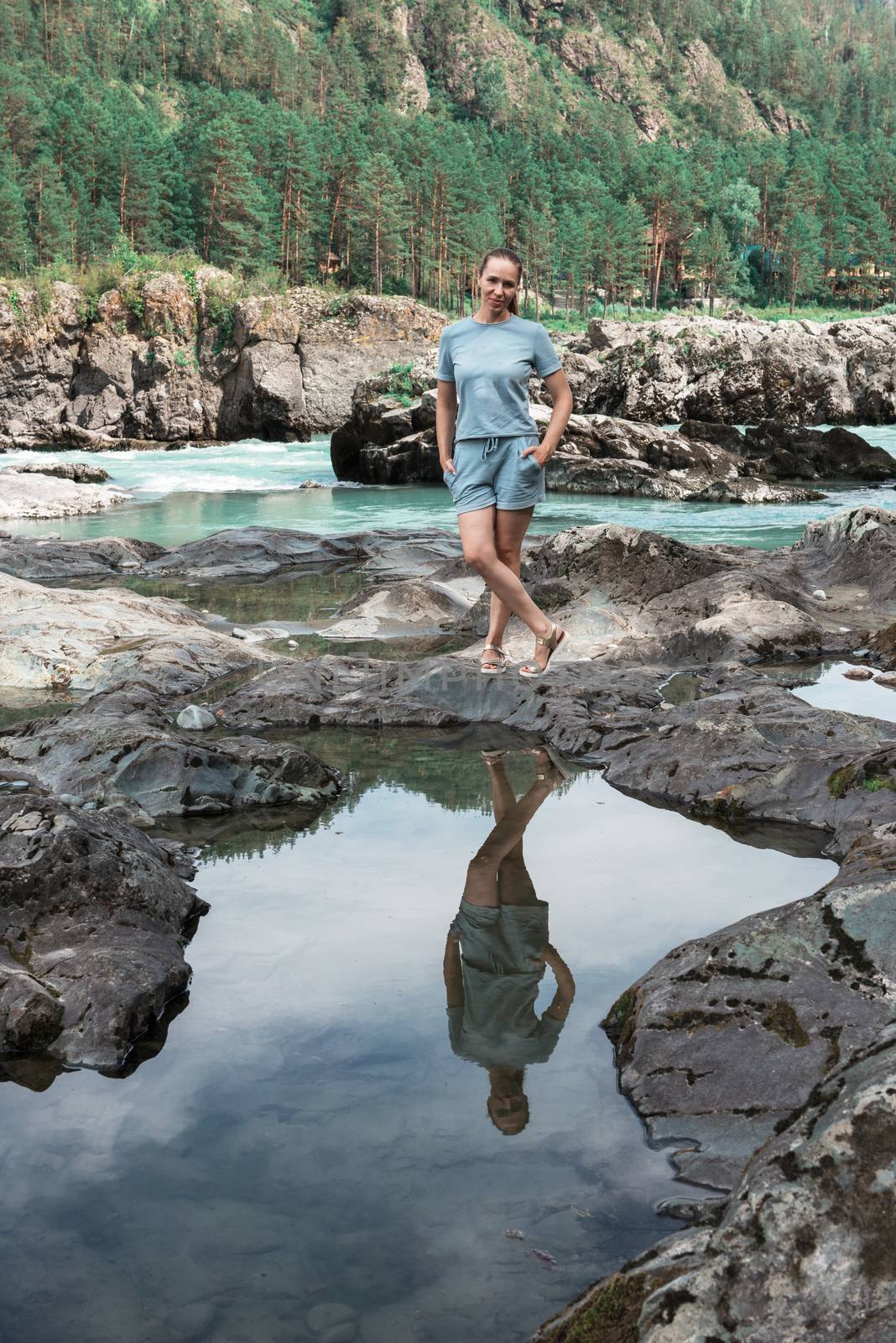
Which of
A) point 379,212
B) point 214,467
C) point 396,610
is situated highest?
point 379,212

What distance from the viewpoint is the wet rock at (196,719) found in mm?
5672

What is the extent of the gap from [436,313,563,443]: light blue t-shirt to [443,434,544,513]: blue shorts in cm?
5

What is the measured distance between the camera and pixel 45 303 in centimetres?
4516

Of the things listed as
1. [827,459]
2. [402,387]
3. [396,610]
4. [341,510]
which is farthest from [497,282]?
[402,387]

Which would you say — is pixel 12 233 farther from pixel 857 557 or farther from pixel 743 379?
pixel 857 557

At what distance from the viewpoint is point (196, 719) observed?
570 cm

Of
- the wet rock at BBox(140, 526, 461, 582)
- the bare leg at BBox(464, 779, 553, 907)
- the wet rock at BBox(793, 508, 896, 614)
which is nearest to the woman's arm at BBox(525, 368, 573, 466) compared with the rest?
the bare leg at BBox(464, 779, 553, 907)

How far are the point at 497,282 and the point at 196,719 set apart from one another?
250 cm

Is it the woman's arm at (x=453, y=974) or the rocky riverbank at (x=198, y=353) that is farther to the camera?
the rocky riverbank at (x=198, y=353)

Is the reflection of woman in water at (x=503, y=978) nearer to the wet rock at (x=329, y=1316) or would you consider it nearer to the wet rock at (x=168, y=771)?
the wet rock at (x=329, y=1316)

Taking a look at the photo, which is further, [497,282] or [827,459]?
[827,459]

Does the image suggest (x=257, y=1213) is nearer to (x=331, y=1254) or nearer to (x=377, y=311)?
(x=331, y=1254)

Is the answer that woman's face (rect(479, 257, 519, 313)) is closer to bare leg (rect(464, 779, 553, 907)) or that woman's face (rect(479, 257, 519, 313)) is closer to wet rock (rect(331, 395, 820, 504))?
bare leg (rect(464, 779, 553, 907))

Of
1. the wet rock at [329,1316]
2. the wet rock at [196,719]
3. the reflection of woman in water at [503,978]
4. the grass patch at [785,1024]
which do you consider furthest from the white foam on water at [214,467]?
the wet rock at [329,1316]
